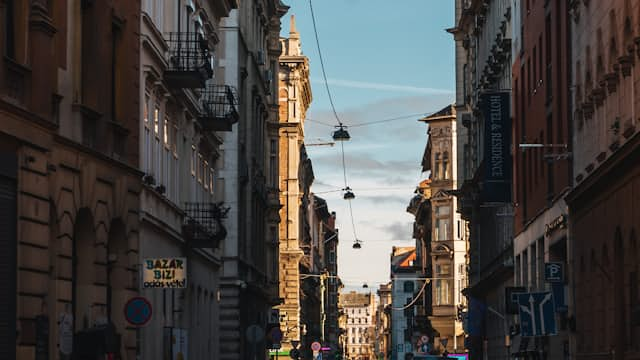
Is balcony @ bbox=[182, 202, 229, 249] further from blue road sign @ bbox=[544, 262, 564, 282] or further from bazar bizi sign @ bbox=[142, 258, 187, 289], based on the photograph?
bazar bizi sign @ bbox=[142, 258, 187, 289]

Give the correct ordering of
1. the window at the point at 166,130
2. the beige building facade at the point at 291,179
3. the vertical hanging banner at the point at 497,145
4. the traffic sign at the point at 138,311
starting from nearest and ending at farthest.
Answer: the traffic sign at the point at 138,311, the window at the point at 166,130, the vertical hanging banner at the point at 497,145, the beige building facade at the point at 291,179

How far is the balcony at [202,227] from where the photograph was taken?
4038 cm

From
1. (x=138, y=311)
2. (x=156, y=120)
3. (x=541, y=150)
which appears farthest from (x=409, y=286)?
(x=138, y=311)

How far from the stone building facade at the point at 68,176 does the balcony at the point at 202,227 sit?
30.4 feet

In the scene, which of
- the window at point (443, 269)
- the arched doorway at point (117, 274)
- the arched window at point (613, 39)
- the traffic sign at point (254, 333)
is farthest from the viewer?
the window at point (443, 269)

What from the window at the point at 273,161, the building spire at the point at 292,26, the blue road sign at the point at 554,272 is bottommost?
the blue road sign at the point at 554,272

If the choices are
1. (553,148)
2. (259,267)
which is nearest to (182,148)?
(553,148)

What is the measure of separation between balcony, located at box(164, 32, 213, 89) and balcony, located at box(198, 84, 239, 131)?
4.63 metres

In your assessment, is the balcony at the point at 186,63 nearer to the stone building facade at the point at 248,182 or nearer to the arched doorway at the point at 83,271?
the arched doorway at the point at 83,271

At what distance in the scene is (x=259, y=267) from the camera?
64.6 m

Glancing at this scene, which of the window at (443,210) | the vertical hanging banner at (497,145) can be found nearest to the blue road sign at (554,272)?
the vertical hanging banner at (497,145)

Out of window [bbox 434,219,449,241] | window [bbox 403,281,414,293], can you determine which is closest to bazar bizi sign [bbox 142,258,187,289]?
window [bbox 434,219,449,241]

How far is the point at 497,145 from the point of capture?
52656 mm

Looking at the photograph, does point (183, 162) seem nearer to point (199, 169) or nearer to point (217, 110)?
point (199, 169)
